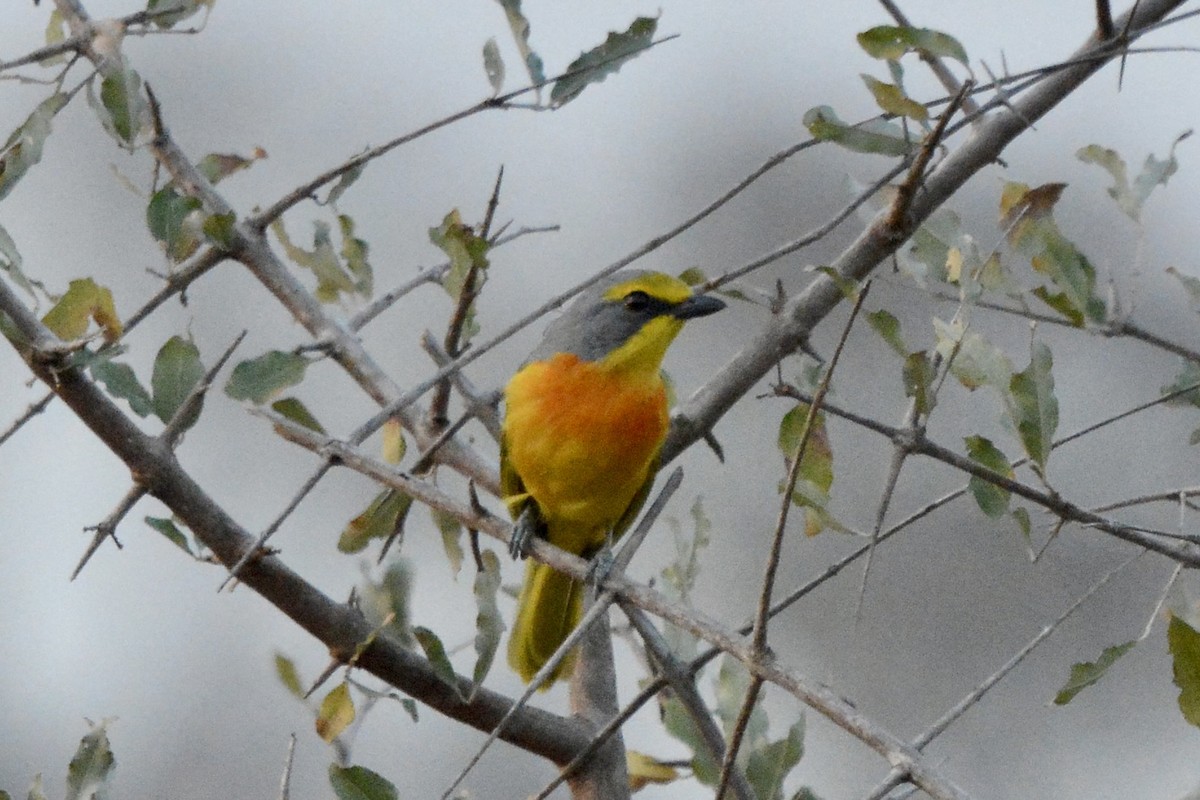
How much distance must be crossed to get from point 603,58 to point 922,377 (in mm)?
965

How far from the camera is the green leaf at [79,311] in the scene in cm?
260

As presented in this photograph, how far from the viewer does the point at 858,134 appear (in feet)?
8.98

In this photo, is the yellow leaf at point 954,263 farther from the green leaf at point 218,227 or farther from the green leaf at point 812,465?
the green leaf at point 218,227

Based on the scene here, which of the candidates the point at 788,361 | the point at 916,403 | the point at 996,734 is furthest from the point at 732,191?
the point at 996,734

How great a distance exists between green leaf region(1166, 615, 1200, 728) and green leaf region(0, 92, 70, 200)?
6.96ft

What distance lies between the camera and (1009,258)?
2.78 m

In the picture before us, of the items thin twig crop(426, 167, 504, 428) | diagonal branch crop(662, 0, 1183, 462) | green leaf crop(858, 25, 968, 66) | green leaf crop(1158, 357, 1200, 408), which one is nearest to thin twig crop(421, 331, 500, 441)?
thin twig crop(426, 167, 504, 428)

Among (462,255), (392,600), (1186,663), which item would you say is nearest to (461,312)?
(462,255)

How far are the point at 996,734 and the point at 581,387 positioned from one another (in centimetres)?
546

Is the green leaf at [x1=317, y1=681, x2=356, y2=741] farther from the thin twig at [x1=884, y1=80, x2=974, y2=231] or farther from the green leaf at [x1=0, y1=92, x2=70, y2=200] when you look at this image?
the thin twig at [x1=884, y1=80, x2=974, y2=231]

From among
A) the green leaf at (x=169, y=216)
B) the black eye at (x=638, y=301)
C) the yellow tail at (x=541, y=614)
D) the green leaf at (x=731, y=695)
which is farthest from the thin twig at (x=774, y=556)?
the black eye at (x=638, y=301)

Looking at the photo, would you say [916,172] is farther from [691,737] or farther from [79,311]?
[79,311]

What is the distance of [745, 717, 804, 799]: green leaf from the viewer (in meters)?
2.71

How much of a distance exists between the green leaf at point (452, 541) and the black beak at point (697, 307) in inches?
43.5
